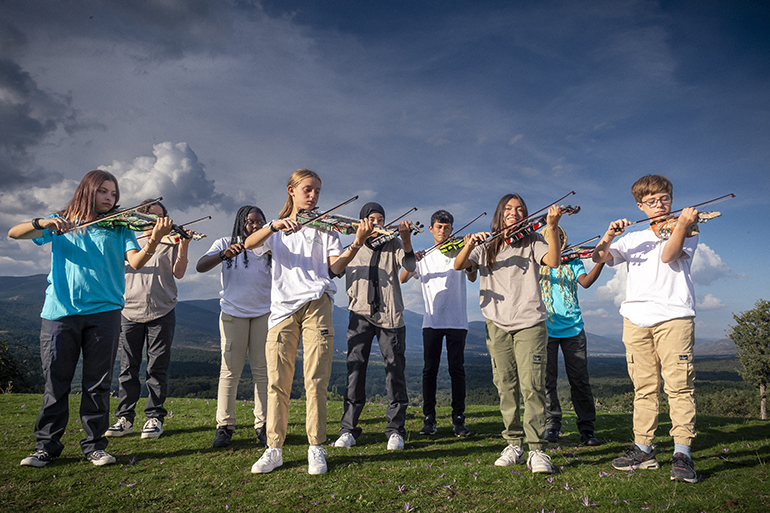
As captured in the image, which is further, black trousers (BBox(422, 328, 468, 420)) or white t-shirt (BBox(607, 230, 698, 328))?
black trousers (BBox(422, 328, 468, 420))

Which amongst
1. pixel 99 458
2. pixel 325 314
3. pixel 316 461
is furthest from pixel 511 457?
pixel 99 458

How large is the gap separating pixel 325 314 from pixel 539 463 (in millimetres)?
2697

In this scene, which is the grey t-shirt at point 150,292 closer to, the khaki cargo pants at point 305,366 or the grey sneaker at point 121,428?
the grey sneaker at point 121,428

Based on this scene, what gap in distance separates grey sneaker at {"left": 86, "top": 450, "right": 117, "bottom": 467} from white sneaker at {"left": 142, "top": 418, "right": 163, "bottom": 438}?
1.16 metres

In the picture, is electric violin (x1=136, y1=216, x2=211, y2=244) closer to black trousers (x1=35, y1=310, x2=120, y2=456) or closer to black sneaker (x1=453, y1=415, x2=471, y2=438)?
black trousers (x1=35, y1=310, x2=120, y2=456)

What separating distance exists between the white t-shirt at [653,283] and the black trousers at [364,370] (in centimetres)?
286

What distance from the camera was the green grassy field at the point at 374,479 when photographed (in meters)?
3.39

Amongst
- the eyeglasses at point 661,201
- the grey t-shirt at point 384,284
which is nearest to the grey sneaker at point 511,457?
the grey t-shirt at point 384,284

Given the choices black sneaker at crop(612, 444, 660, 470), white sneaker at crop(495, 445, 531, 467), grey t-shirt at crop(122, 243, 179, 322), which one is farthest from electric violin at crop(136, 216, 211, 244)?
black sneaker at crop(612, 444, 660, 470)

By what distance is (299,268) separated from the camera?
4.46 metres

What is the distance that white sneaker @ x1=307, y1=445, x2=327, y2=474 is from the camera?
4.04 meters

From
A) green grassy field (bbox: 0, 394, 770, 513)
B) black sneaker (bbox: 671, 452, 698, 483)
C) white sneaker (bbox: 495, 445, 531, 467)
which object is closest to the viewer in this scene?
green grassy field (bbox: 0, 394, 770, 513)

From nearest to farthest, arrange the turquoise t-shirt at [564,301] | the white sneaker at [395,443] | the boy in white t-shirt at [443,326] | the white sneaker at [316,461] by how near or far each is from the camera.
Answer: the white sneaker at [316,461] < the white sneaker at [395,443] < the turquoise t-shirt at [564,301] < the boy in white t-shirt at [443,326]

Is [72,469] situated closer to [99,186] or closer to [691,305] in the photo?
[99,186]
